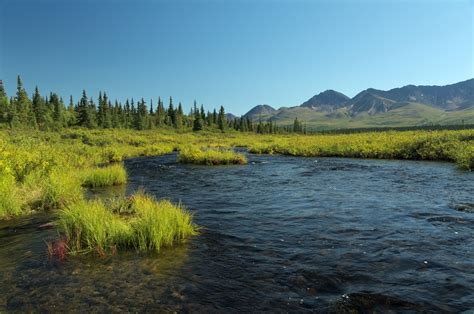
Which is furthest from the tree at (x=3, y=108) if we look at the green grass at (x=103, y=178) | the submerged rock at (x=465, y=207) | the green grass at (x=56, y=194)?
the submerged rock at (x=465, y=207)

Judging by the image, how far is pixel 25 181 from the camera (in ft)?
52.9

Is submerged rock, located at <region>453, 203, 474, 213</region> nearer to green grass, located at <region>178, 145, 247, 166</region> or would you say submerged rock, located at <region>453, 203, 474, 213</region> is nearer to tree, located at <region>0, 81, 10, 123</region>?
green grass, located at <region>178, 145, 247, 166</region>

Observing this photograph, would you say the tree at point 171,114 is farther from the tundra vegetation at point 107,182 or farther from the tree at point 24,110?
the tundra vegetation at point 107,182

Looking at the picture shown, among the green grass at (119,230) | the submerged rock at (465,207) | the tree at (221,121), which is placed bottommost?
the submerged rock at (465,207)

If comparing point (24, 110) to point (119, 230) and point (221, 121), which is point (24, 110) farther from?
point (119, 230)

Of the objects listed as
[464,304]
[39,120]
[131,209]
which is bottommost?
[464,304]

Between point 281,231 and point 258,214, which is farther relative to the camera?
point 258,214

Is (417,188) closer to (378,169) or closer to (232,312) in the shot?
(378,169)

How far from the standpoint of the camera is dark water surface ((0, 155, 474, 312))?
7051 mm

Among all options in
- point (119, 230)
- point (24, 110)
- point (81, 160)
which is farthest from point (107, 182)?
point (24, 110)

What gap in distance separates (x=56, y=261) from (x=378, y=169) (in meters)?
24.0

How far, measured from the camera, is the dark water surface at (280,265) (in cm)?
705

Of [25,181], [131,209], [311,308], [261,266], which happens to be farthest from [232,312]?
[25,181]

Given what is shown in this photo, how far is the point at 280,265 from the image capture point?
8.77 m
